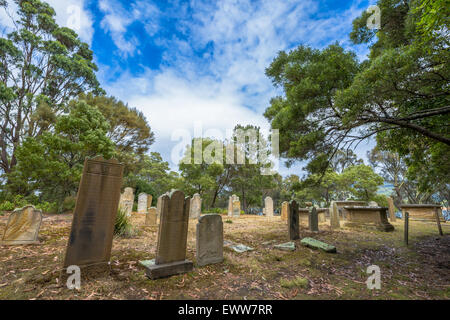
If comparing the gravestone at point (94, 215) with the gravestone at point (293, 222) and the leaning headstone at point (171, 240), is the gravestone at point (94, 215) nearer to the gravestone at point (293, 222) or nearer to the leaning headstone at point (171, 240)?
the leaning headstone at point (171, 240)

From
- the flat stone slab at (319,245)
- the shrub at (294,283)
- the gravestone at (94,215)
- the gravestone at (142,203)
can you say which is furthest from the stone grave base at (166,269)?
the gravestone at (142,203)

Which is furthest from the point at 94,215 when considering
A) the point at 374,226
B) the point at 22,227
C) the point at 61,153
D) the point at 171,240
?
the point at 61,153

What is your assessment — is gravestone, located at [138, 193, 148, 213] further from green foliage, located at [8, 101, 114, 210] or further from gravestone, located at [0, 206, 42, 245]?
gravestone, located at [0, 206, 42, 245]

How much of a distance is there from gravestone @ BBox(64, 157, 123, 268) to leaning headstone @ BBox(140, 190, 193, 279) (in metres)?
0.84

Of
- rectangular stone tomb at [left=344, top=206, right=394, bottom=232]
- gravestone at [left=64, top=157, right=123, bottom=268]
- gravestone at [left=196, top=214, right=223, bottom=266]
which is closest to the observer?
gravestone at [left=64, top=157, right=123, bottom=268]

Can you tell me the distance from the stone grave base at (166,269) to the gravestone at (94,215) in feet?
2.55

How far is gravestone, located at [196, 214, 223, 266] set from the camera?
12.7ft

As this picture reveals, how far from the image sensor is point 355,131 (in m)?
5.92

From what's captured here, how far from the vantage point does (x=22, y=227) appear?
188 inches

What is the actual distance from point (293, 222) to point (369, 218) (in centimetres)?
554

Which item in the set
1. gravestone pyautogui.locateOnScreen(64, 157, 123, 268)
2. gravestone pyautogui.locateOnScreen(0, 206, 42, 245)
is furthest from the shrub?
→ gravestone pyautogui.locateOnScreen(0, 206, 42, 245)
